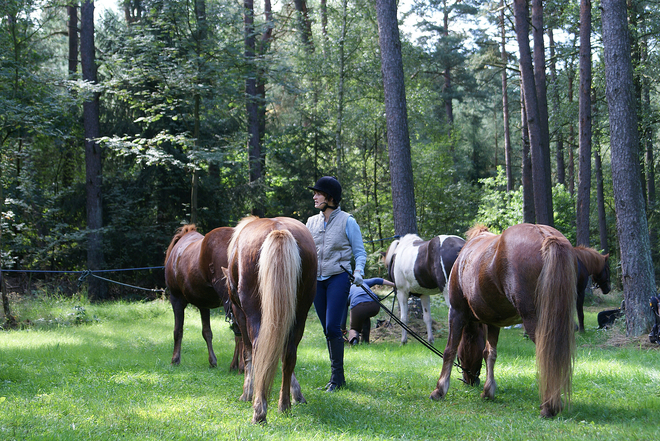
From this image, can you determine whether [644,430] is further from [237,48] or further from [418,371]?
[237,48]

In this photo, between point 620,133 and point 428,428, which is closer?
point 428,428

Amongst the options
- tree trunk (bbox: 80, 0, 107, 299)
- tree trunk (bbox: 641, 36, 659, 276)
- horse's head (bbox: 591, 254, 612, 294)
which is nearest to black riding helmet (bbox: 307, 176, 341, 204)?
horse's head (bbox: 591, 254, 612, 294)

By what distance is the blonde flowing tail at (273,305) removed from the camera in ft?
12.3

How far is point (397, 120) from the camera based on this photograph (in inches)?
394

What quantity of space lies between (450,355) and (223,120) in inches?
489

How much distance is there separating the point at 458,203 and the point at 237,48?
41.2 ft

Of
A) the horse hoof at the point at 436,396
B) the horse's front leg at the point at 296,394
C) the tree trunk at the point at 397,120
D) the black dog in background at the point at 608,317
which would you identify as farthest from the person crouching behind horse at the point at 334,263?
the black dog in background at the point at 608,317

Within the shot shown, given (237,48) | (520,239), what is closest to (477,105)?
(237,48)

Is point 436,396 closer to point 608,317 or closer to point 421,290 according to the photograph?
point 421,290

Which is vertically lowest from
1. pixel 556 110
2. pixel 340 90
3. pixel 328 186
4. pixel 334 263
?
pixel 334 263

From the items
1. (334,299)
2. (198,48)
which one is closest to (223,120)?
(198,48)

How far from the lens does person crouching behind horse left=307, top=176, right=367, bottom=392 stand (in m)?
5.07

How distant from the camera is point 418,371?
614 centimetres

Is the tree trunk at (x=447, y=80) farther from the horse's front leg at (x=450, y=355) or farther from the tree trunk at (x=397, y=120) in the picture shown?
the horse's front leg at (x=450, y=355)
